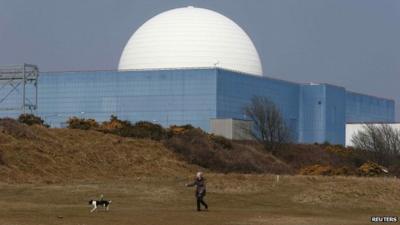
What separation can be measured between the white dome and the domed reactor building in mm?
126

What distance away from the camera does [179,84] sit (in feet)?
352

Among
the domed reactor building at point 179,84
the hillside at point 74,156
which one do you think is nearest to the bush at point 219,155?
the hillside at point 74,156

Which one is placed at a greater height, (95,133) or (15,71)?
(15,71)

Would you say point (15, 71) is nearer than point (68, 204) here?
No

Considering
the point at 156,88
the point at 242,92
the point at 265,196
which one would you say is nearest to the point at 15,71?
the point at 156,88

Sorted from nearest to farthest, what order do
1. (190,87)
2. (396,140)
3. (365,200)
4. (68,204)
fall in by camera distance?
1. (68,204)
2. (365,200)
3. (396,140)
4. (190,87)

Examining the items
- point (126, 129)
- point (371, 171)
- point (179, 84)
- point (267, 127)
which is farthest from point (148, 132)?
point (179, 84)

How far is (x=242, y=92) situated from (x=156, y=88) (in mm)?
10745

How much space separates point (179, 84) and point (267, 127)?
2173 cm

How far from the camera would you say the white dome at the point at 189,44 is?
11050 centimetres

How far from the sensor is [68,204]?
3581cm

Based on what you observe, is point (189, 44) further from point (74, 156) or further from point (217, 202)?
point (217, 202)

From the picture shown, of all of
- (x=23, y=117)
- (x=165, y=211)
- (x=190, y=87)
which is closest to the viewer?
(x=165, y=211)

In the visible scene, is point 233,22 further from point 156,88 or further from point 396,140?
point 396,140
